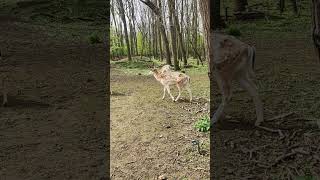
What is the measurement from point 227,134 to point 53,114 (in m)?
2.73

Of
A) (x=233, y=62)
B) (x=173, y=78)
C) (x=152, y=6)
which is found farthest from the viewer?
(x=152, y=6)

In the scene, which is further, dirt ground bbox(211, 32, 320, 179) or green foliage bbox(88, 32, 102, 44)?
green foliage bbox(88, 32, 102, 44)

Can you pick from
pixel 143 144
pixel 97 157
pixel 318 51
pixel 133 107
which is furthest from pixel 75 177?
pixel 318 51

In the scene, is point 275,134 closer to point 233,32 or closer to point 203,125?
point 203,125

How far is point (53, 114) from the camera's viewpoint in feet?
23.2

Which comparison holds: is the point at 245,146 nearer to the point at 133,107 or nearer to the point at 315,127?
the point at 315,127

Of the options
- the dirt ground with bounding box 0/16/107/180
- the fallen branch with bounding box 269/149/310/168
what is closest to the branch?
the dirt ground with bounding box 0/16/107/180

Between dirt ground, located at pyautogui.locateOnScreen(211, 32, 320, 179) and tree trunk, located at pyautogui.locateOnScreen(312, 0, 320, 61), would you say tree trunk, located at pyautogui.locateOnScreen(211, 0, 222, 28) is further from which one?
tree trunk, located at pyautogui.locateOnScreen(312, 0, 320, 61)

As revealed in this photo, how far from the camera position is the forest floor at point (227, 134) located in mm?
5160

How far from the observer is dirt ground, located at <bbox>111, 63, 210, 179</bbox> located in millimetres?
5262

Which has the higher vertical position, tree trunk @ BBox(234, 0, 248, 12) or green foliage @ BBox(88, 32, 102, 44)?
tree trunk @ BBox(234, 0, 248, 12)

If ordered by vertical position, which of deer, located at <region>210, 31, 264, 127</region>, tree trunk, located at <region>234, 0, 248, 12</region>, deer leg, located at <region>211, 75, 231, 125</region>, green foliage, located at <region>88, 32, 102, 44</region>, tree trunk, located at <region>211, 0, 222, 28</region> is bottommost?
deer leg, located at <region>211, 75, 231, 125</region>

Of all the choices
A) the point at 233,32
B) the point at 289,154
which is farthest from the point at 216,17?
the point at 289,154

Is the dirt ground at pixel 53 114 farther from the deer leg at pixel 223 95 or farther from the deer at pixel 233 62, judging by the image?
the deer at pixel 233 62
